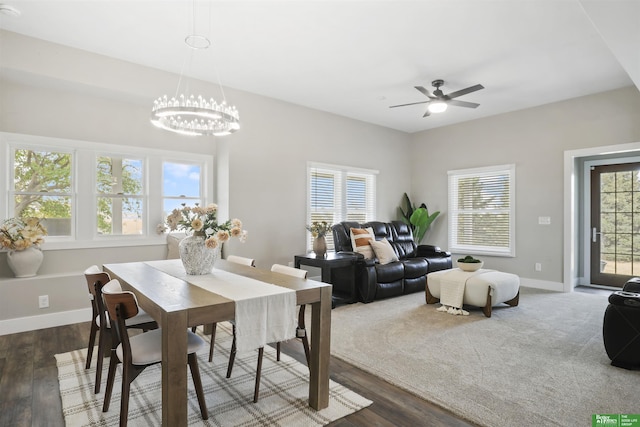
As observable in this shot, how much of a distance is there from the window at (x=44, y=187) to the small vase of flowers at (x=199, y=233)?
7.97ft

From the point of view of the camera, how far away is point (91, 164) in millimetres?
4176

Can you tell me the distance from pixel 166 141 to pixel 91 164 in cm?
93

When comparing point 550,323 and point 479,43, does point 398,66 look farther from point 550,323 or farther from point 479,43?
point 550,323

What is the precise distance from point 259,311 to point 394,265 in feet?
11.1

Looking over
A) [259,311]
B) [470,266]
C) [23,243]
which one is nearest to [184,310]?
[259,311]

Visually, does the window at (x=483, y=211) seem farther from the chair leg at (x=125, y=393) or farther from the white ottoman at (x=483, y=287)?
the chair leg at (x=125, y=393)

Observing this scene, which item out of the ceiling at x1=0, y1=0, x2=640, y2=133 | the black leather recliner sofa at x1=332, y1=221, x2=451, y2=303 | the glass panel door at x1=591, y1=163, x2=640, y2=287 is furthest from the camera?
the glass panel door at x1=591, y1=163, x2=640, y2=287

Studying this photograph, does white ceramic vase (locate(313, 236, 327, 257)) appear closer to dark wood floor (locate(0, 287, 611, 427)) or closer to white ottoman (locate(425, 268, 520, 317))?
white ottoman (locate(425, 268, 520, 317))

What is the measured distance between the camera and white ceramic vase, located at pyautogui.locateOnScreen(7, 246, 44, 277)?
3572mm

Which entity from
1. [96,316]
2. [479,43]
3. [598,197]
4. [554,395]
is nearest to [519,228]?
[598,197]

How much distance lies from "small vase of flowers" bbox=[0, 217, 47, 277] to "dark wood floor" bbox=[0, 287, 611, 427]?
717 mm

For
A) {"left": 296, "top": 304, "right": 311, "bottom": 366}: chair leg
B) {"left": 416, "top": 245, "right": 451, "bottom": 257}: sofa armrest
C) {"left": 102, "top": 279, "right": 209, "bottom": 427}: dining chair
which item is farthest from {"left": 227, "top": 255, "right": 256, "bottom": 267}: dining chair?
{"left": 416, "top": 245, "right": 451, "bottom": 257}: sofa armrest

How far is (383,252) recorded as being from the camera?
5.14 meters
